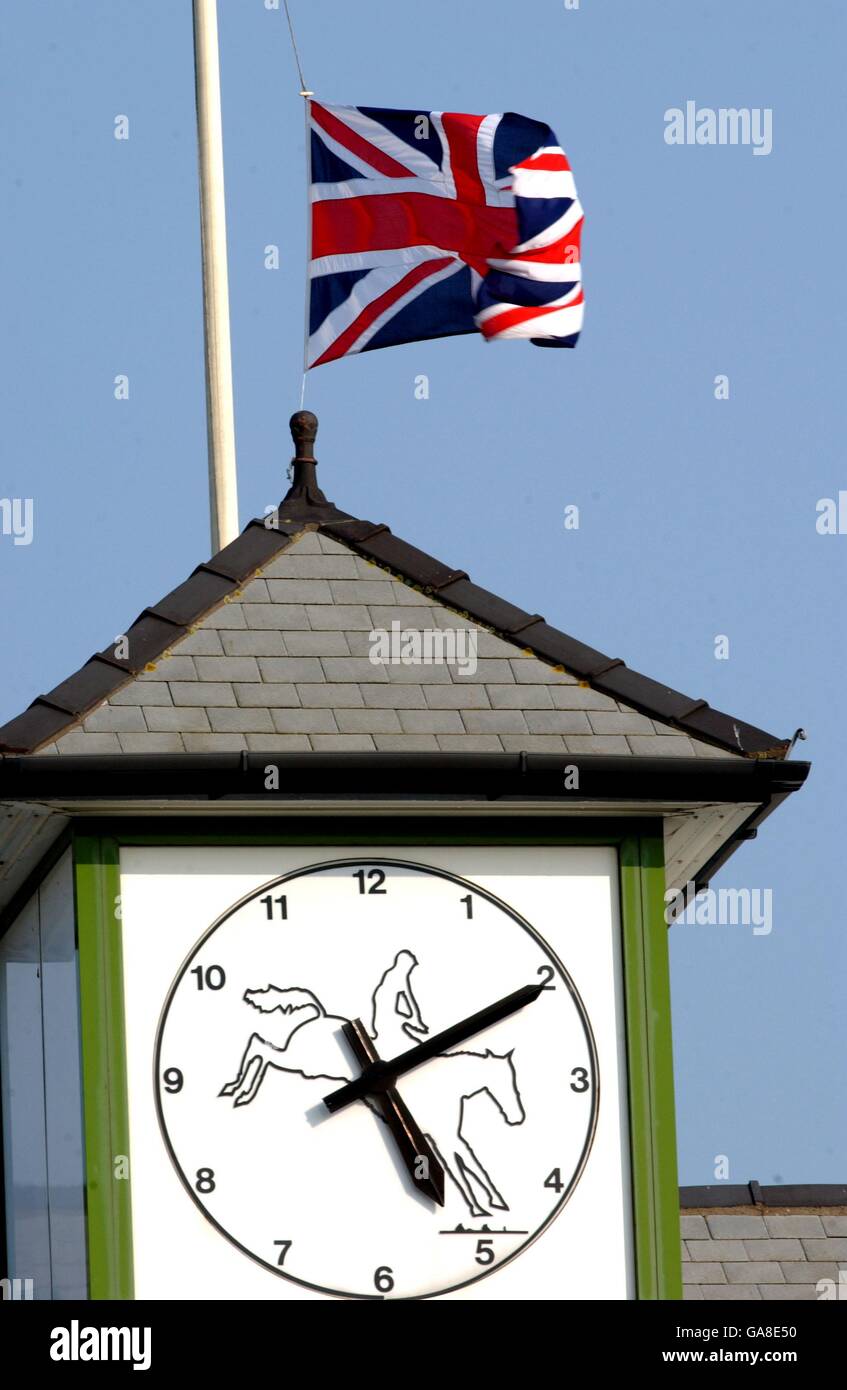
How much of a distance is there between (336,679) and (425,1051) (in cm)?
156

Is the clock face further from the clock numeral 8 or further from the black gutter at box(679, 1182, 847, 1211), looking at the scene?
the black gutter at box(679, 1182, 847, 1211)

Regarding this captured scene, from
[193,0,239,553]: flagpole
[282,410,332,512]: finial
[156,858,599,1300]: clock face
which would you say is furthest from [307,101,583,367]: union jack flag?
[156,858,599,1300]: clock face

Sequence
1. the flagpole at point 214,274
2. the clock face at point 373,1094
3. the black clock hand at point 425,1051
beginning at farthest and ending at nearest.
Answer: the flagpole at point 214,274
the black clock hand at point 425,1051
the clock face at point 373,1094

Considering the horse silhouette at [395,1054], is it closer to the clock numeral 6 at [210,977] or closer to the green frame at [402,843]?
the clock numeral 6 at [210,977]

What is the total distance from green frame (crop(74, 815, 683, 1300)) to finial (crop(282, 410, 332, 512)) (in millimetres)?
1596

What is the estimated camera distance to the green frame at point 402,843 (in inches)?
452

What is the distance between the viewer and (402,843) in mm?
12062

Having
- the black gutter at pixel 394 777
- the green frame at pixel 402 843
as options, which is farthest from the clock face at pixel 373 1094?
the black gutter at pixel 394 777

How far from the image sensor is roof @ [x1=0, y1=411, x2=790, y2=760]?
1184cm

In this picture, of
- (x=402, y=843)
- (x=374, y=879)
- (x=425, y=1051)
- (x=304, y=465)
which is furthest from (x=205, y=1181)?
(x=304, y=465)
